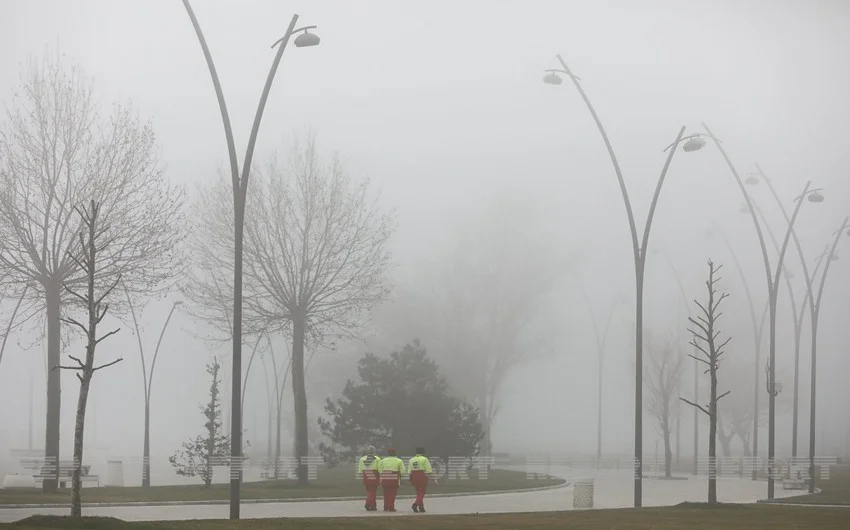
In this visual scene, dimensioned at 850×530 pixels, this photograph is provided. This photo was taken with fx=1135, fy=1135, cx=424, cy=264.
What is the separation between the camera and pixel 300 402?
43938 mm

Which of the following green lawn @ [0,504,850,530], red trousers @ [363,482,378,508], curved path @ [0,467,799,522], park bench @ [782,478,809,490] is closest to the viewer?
green lawn @ [0,504,850,530]

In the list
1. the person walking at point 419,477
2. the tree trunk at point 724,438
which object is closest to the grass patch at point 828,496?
the person walking at point 419,477

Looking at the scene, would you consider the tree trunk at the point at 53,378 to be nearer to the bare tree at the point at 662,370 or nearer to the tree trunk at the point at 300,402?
the tree trunk at the point at 300,402

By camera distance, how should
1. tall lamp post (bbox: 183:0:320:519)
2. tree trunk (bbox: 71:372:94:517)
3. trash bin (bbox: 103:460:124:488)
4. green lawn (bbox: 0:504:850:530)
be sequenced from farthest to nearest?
trash bin (bbox: 103:460:124:488), tall lamp post (bbox: 183:0:320:519), tree trunk (bbox: 71:372:94:517), green lawn (bbox: 0:504:850:530)

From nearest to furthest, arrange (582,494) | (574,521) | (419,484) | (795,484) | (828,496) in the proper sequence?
(574,521) < (419,484) < (582,494) < (828,496) < (795,484)

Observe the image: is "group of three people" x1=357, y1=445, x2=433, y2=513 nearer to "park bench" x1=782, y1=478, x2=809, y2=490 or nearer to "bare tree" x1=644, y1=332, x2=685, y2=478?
"park bench" x1=782, y1=478, x2=809, y2=490

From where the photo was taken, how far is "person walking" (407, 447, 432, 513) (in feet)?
89.1

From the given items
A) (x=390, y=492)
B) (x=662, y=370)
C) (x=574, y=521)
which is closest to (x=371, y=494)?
(x=390, y=492)

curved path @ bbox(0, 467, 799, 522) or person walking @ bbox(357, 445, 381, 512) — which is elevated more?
person walking @ bbox(357, 445, 381, 512)

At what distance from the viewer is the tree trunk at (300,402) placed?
42094 millimetres

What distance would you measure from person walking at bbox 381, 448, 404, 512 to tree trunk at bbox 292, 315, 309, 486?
570 inches

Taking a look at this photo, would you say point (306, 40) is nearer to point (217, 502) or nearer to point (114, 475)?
point (217, 502)

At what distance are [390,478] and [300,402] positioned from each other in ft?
54.3

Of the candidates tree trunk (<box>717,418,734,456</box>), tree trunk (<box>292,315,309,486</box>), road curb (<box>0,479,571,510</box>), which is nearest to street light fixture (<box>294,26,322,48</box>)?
road curb (<box>0,479,571,510</box>)
